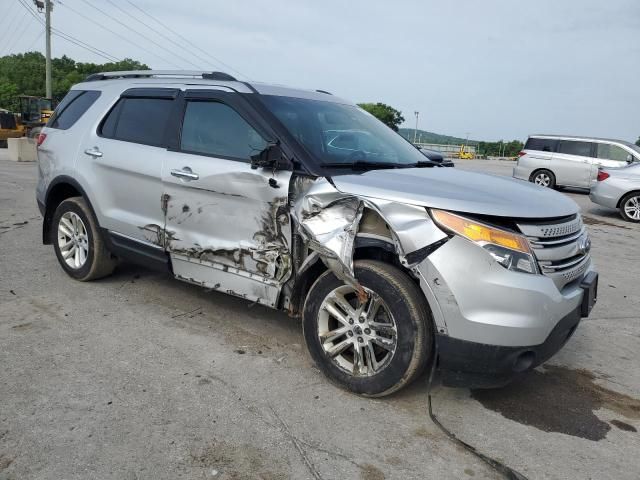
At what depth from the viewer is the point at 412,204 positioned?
3010 mm

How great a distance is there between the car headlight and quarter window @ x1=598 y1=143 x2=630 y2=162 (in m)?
14.5

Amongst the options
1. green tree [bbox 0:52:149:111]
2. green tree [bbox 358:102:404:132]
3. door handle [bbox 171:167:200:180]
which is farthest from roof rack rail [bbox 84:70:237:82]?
green tree [bbox 358:102:404:132]

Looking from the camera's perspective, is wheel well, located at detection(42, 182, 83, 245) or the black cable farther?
wheel well, located at detection(42, 182, 83, 245)

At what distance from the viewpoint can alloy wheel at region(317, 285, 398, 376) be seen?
3.16 m

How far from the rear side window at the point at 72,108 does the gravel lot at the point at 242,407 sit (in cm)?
168

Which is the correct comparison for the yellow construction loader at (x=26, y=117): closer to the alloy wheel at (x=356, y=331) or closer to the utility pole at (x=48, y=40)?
the utility pole at (x=48, y=40)

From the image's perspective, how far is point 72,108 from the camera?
17.3 feet

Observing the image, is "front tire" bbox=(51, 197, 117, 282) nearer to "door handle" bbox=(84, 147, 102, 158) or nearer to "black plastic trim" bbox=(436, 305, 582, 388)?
"door handle" bbox=(84, 147, 102, 158)

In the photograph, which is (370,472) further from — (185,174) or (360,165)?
(185,174)

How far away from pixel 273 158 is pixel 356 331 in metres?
1.22

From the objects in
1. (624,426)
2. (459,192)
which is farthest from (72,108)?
(624,426)

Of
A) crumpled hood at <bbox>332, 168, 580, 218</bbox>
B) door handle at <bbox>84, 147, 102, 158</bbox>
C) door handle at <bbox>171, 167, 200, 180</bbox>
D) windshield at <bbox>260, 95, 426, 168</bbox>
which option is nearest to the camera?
crumpled hood at <bbox>332, 168, 580, 218</bbox>

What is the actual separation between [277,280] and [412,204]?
112 centimetres

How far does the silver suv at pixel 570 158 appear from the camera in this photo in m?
15.3
